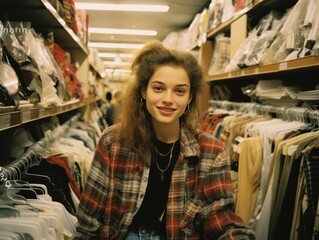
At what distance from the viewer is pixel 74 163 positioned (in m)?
1.82

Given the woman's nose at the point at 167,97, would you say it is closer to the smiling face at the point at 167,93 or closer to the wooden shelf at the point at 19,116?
the smiling face at the point at 167,93

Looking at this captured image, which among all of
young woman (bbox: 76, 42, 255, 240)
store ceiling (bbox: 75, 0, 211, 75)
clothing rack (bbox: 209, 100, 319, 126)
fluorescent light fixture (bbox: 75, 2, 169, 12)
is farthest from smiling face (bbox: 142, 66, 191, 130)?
fluorescent light fixture (bbox: 75, 2, 169, 12)

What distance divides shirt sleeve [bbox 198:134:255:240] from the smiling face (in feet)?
0.75

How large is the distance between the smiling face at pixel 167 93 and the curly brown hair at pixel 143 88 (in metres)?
0.05

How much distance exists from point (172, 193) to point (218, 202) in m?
0.19

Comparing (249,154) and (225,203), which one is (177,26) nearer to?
(249,154)

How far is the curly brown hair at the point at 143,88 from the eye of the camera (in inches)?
55.2

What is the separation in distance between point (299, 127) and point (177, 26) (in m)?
3.36

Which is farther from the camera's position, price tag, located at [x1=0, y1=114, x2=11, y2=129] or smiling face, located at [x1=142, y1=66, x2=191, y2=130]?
smiling face, located at [x1=142, y1=66, x2=191, y2=130]

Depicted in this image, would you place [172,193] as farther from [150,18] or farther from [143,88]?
[150,18]

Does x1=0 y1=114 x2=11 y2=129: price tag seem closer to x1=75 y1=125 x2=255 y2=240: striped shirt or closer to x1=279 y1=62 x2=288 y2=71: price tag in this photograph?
x1=75 y1=125 x2=255 y2=240: striped shirt

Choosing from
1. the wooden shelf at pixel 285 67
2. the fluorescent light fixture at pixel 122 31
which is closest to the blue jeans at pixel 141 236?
the wooden shelf at pixel 285 67

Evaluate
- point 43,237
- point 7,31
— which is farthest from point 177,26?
point 43,237

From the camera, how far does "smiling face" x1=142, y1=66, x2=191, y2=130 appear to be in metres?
1.33
